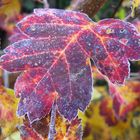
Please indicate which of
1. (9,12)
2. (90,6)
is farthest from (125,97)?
(90,6)

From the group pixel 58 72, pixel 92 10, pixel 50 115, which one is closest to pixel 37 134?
pixel 50 115

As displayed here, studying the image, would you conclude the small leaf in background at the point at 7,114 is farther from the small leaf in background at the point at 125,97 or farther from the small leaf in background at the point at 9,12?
the small leaf in background at the point at 125,97

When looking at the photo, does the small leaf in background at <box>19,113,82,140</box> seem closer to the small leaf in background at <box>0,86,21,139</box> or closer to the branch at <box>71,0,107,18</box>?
the small leaf in background at <box>0,86,21,139</box>

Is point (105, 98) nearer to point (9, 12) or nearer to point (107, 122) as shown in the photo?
point (107, 122)

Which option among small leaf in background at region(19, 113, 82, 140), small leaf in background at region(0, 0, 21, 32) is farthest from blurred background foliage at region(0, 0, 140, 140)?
small leaf in background at region(19, 113, 82, 140)

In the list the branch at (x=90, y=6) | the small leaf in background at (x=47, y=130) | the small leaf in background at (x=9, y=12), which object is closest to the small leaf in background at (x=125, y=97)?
the small leaf in background at (x=9, y=12)

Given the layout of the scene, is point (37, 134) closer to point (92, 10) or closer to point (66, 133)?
point (66, 133)
